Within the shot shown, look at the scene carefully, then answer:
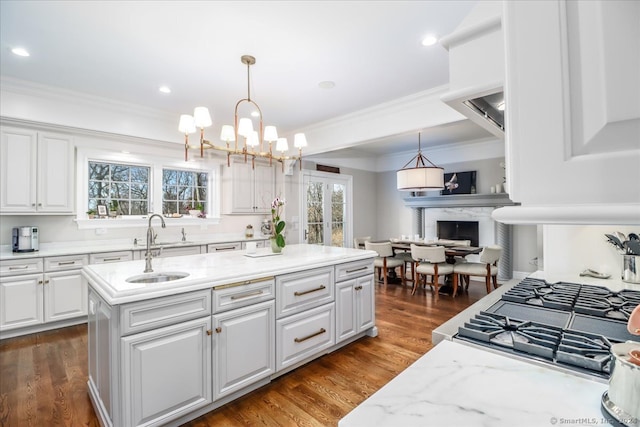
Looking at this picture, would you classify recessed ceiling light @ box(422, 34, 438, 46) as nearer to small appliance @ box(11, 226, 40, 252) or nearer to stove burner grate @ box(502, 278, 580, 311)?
stove burner grate @ box(502, 278, 580, 311)

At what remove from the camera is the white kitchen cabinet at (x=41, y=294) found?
10.4 ft

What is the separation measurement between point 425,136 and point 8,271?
244 inches

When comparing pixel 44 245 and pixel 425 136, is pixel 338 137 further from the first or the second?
pixel 44 245

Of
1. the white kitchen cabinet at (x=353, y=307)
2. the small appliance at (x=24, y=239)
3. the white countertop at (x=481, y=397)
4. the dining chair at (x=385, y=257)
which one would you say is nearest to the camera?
the white countertop at (x=481, y=397)

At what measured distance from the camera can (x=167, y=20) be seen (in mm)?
2299

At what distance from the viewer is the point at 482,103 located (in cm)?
94

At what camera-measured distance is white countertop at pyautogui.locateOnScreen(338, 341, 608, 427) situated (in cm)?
68

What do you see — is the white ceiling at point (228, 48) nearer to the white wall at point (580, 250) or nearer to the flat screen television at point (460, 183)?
the white wall at point (580, 250)

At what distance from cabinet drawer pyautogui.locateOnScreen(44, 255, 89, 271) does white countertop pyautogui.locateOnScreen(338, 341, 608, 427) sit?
157 inches

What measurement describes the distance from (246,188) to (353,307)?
10.2 ft

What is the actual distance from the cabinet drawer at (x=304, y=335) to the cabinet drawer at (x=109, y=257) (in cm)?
256

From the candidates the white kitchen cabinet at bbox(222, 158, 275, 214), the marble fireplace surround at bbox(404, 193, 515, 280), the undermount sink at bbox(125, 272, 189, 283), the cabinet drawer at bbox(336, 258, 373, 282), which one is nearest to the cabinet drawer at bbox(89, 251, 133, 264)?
the white kitchen cabinet at bbox(222, 158, 275, 214)

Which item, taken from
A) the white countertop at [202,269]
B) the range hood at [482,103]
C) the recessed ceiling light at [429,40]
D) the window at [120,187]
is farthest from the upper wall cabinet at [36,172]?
the range hood at [482,103]

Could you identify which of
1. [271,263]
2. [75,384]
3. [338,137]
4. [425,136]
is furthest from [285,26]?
[425,136]
